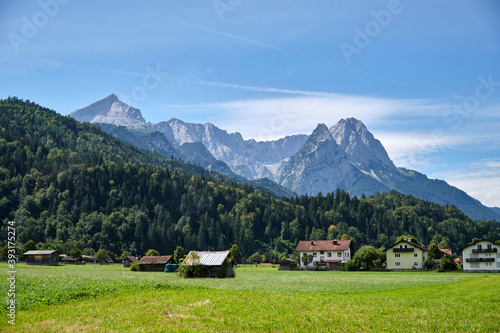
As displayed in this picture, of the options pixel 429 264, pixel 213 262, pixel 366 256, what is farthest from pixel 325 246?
pixel 213 262

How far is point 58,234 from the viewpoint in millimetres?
175125

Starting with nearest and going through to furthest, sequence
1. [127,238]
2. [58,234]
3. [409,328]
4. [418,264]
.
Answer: [409,328], [418,264], [58,234], [127,238]

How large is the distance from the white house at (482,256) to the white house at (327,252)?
39133 mm

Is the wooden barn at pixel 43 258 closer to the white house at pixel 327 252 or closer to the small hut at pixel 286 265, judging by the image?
the small hut at pixel 286 265

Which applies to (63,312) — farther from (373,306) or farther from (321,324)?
(373,306)

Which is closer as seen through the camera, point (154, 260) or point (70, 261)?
point (154, 260)

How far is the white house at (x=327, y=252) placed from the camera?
146 meters

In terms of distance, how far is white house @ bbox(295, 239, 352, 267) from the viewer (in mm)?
145750

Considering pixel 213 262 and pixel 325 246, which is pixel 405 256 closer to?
pixel 325 246

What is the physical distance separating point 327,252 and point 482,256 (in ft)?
156

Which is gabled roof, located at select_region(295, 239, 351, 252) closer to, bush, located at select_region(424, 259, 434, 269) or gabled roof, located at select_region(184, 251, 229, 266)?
bush, located at select_region(424, 259, 434, 269)

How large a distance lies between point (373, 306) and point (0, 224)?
17982cm

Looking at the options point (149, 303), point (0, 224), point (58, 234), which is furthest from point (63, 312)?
point (0, 224)

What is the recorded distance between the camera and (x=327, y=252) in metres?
148
